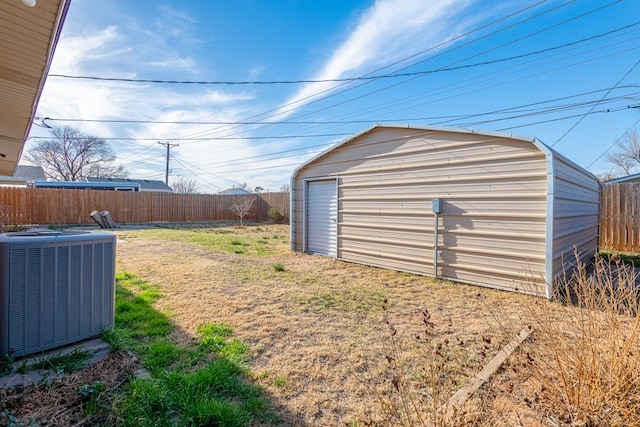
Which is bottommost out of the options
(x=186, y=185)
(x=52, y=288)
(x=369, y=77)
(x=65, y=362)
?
(x=65, y=362)

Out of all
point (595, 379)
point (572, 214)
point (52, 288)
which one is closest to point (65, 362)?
point (52, 288)

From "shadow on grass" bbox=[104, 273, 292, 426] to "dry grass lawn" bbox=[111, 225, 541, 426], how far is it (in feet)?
0.48

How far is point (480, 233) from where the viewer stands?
4914 mm

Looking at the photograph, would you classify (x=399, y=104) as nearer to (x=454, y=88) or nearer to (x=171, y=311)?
(x=454, y=88)

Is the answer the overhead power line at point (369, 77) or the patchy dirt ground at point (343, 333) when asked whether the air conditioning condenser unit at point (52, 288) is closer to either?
the patchy dirt ground at point (343, 333)

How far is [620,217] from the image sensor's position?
326 inches

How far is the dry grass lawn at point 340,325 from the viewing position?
1.88 metres

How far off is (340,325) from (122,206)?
1701 centimetres

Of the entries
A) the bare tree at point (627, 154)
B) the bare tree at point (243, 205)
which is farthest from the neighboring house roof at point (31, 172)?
the bare tree at point (627, 154)

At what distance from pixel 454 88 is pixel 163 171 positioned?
103 ft

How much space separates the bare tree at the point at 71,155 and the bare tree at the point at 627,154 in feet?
131

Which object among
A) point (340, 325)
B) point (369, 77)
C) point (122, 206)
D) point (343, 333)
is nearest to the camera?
point (343, 333)

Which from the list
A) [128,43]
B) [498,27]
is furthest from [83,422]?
[498,27]

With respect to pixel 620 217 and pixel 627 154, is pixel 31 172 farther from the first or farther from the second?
pixel 627 154
